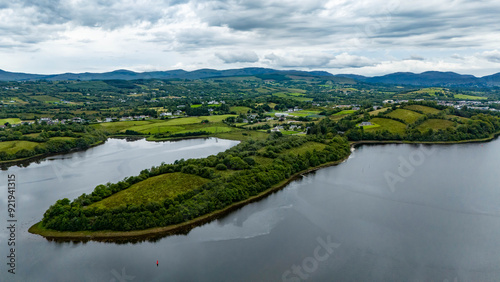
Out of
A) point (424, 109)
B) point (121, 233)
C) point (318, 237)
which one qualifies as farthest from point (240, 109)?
point (318, 237)

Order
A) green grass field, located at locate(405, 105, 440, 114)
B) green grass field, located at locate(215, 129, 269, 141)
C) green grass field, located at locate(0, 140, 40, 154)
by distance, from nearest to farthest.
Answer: green grass field, located at locate(0, 140, 40, 154) < green grass field, located at locate(215, 129, 269, 141) < green grass field, located at locate(405, 105, 440, 114)

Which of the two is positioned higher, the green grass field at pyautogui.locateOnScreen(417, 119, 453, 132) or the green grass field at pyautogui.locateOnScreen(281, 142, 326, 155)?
the green grass field at pyautogui.locateOnScreen(417, 119, 453, 132)

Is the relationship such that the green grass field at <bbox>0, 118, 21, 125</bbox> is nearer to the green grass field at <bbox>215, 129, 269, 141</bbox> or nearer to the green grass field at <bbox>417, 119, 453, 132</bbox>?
the green grass field at <bbox>215, 129, 269, 141</bbox>

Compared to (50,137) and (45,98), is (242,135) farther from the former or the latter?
(45,98)

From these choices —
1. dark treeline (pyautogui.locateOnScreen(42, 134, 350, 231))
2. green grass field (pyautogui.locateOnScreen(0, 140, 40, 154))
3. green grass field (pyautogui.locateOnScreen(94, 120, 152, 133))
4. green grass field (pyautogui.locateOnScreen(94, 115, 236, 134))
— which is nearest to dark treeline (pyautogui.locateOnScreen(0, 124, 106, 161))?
green grass field (pyautogui.locateOnScreen(0, 140, 40, 154))

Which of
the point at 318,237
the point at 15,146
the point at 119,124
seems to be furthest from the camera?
the point at 119,124

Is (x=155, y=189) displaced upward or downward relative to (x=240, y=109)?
downward
